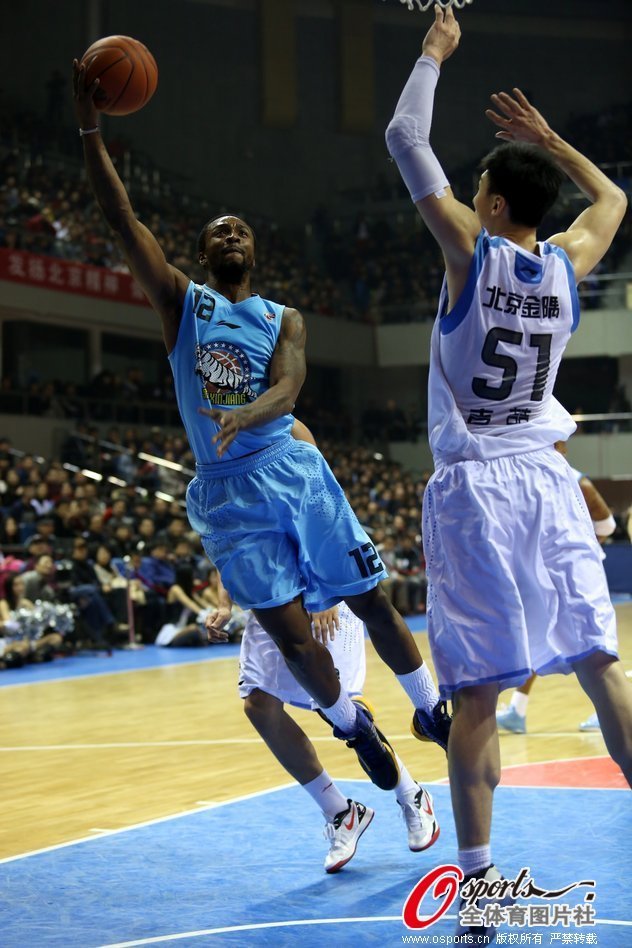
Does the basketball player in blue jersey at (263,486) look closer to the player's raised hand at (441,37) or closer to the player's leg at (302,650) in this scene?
the player's leg at (302,650)

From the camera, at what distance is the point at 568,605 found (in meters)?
3.51

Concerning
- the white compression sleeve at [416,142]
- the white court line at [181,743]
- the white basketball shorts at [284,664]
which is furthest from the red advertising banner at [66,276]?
the white compression sleeve at [416,142]

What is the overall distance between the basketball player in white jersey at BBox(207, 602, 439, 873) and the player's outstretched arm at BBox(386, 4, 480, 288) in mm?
1909

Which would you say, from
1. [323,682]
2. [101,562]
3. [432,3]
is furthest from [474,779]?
Result: [101,562]

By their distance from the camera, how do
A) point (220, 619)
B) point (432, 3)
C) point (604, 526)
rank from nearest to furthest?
point (432, 3) → point (220, 619) → point (604, 526)

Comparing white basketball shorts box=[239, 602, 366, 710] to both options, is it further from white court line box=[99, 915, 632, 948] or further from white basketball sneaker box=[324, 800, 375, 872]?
white court line box=[99, 915, 632, 948]

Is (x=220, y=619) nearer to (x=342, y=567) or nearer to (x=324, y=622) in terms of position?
(x=324, y=622)

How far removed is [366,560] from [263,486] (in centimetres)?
48

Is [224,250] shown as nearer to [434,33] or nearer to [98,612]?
[434,33]

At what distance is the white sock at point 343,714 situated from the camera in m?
4.62

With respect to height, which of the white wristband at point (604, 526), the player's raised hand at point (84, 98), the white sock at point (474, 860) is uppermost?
the player's raised hand at point (84, 98)

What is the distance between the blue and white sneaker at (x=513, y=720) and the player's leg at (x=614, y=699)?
15.6 ft

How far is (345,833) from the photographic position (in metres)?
4.89

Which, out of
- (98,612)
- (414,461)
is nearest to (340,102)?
(414,461)
